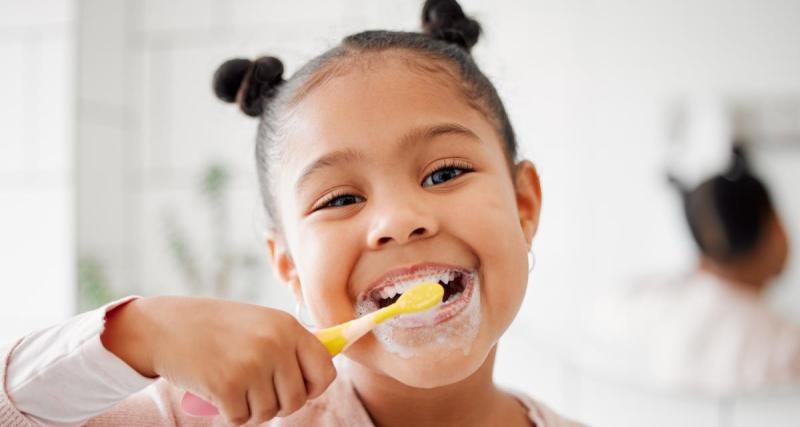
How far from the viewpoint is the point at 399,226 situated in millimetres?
522

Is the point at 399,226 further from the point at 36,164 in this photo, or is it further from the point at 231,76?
the point at 36,164

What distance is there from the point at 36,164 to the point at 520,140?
101cm

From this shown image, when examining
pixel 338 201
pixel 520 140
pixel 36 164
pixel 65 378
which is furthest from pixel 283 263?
pixel 36 164

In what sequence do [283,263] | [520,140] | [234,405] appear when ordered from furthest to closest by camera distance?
[520,140]
[283,263]
[234,405]

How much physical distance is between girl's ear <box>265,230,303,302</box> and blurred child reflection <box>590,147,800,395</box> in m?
0.75

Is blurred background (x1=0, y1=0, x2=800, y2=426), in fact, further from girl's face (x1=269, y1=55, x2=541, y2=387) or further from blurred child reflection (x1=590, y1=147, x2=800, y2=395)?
girl's face (x1=269, y1=55, x2=541, y2=387)

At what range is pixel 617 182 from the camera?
1268 mm

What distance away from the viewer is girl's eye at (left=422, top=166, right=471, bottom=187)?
22.4 inches

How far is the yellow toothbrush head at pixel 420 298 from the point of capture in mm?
506

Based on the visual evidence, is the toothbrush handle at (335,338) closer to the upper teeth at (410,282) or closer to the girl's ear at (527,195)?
the upper teeth at (410,282)

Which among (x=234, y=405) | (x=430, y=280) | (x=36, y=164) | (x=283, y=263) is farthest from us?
(x=36, y=164)

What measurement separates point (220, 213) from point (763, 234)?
1137 mm

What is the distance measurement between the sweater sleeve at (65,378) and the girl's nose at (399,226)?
0.19m

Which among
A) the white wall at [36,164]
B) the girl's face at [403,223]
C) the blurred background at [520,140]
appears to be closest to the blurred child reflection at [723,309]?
the blurred background at [520,140]
